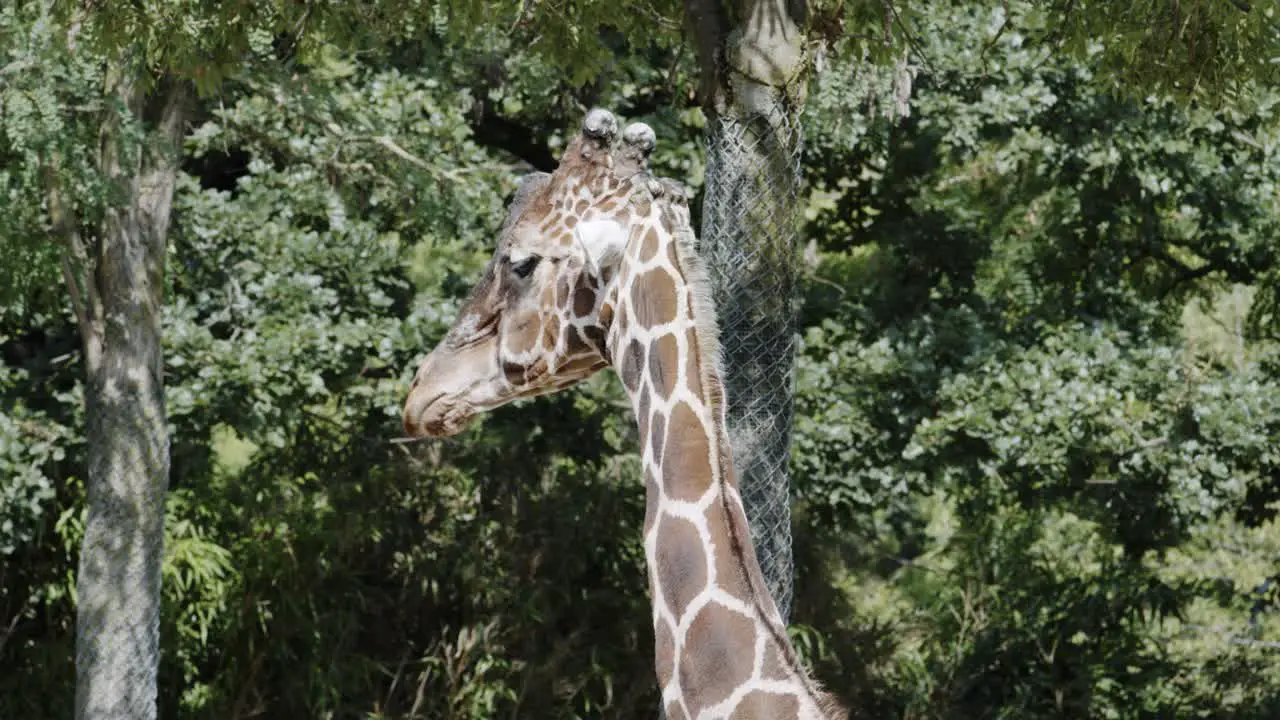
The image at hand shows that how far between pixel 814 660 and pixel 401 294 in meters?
2.99

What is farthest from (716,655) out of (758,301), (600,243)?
(758,301)

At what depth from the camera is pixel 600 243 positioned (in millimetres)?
3193

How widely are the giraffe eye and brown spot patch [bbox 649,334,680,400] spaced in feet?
1.43

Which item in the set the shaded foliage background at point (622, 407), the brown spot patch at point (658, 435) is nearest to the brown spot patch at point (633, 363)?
the brown spot patch at point (658, 435)

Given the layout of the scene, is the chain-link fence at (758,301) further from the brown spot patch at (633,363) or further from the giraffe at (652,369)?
the brown spot patch at (633,363)

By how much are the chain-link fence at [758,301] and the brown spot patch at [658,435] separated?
2.14 meters

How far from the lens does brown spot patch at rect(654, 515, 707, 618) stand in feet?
9.17

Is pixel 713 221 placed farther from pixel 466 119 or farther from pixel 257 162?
pixel 466 119

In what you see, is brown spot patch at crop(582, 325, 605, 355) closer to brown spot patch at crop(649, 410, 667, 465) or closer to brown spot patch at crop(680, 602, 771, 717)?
brown spot patch at crop(649, 410, 667, 465)

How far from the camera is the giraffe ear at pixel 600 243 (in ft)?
10.3

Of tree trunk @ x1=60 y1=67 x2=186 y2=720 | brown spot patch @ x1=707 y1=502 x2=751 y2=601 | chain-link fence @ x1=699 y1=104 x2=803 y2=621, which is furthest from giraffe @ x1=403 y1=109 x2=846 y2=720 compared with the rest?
tree trunk @ x1=60 y1=67 x2=186 y2=720

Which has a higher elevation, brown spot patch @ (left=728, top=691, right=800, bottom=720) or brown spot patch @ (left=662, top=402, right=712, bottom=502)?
brown spot patch @ (left=662, top=402, right=712, bottom=502)

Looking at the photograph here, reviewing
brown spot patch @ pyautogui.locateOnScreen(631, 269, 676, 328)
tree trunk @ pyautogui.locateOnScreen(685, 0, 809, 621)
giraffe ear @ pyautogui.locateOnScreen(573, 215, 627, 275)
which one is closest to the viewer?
brown spot patch @ pyautogui.locateOnScreen(631, 269, 676, 328)

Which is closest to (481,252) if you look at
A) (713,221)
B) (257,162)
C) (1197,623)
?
(257,162)
